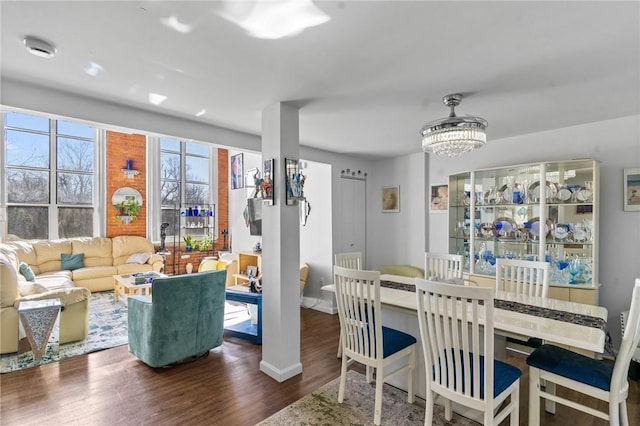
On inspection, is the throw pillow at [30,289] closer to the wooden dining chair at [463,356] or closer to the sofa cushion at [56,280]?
the sofa cushion at [56,280]

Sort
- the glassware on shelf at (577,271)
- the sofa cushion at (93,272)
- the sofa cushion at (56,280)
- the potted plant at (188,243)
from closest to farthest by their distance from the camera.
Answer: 1. the glassware on shelf at (577,271)
2. the sofa cushion at (56,280)
3. the sofa cushion at (93,272)
4. the potted plant at (188,243)

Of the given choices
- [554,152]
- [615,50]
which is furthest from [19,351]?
[554,152]

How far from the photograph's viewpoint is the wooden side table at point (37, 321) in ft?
9.52

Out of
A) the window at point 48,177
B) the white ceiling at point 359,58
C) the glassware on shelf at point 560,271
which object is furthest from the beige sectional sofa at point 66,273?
the glassware on shelf at point 560,271

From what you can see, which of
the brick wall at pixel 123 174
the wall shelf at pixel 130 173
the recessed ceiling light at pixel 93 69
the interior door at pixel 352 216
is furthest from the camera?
the wall shelf at pixel 130 173

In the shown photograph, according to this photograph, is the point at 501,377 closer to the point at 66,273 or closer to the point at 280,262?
the point at 280,262

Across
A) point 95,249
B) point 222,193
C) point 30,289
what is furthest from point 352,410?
point 222,193

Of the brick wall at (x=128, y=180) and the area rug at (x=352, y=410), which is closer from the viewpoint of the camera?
the area rug at (x=352, y=410)

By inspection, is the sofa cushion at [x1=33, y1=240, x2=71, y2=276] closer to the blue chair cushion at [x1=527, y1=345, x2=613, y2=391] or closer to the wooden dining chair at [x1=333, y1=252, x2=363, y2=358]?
the wooden dining chair at [x1=333, y1=252, x2=363, y2=358]

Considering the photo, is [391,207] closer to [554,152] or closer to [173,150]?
[554,152]

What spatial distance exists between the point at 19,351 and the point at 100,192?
3.89 meters

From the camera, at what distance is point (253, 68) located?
2.09 m

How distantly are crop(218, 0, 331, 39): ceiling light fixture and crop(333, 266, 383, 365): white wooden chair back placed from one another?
4.93 feet

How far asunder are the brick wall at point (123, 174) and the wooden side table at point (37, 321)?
12.0 ft
